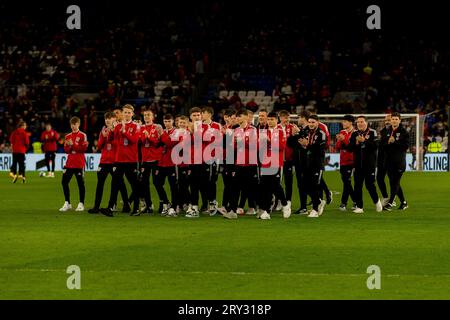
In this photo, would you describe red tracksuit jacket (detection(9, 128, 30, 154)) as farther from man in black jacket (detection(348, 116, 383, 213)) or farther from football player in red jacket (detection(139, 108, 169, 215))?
man in black jacket (detection(348, 116, 383, 213))

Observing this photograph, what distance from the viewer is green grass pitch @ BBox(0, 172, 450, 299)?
10484 millimetres

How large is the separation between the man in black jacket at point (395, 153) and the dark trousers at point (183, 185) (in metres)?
4.33

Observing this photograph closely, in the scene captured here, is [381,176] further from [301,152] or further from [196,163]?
[196,163]

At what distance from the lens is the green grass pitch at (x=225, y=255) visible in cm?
1048

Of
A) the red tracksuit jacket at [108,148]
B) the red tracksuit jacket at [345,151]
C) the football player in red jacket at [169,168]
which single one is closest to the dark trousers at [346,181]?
the red tracksuit jacket at [345,151]

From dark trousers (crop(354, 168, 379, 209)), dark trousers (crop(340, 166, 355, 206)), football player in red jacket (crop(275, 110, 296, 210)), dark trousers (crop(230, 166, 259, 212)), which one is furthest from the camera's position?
dark trousers (crop(340, 166, 355, 206))

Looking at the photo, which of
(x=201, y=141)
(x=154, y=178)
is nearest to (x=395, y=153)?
(x=201, y=141)

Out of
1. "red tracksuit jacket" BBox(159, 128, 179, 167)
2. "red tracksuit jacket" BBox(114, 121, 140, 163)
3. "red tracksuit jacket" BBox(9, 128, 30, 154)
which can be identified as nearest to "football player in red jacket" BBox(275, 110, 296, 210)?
"red tracksuit jacket" BBox(159, 128, 179, 167)

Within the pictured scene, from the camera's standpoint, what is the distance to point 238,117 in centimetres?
1825

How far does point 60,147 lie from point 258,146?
82.8 feet

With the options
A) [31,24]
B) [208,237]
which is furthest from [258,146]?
[31,24]

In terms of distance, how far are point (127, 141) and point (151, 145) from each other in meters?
0.55

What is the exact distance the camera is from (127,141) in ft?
62.7

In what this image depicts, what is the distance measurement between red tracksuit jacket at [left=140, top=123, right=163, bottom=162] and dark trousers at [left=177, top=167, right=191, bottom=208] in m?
0.57
